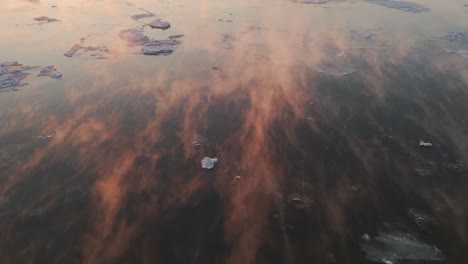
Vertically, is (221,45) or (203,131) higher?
(221,45)

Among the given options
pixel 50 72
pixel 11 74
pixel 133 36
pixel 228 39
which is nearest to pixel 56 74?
pixel 50 72

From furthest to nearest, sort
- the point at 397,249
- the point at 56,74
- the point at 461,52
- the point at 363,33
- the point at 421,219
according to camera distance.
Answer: the point at 363,33 → the point at 461,52 → the point at 56,74 → the point at 421,219 → the point at 397,249

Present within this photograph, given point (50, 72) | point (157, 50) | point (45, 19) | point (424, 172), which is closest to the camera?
point (424, 172)

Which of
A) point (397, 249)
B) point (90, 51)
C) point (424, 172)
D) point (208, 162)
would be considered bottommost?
point (397, 249)

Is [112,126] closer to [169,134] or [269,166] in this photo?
[169,134]

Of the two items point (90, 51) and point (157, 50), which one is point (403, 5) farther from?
point (90, 51)

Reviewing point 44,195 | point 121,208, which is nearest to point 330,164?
point 121,208

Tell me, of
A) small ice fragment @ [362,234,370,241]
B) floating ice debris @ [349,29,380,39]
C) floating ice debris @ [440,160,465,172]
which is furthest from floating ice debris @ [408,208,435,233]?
floating ice debris @ [349,29,380,39]
